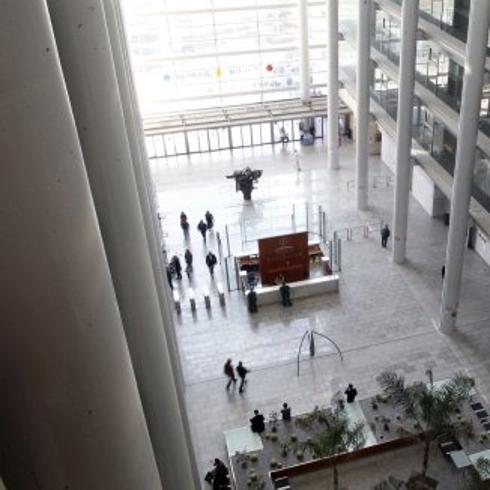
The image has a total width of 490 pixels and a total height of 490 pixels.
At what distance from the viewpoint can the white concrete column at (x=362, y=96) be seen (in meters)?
21.0

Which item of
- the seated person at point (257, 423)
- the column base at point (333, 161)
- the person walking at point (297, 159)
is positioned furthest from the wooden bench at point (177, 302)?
the column base at point (333, 161)

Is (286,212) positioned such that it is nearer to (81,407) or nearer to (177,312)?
(177,312)

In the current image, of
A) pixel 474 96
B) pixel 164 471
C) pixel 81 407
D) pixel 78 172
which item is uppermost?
pixel 78 172

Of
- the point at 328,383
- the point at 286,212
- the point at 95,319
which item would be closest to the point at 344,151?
the point at 286,212

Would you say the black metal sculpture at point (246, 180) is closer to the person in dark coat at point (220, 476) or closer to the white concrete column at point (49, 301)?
the person in dark coat at point (220, 476)

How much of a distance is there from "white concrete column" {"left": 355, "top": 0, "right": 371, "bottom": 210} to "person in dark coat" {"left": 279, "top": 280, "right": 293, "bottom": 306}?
703 centimetres

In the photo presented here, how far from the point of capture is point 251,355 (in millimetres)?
Result: 17016

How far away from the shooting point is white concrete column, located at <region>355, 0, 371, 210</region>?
829 inches

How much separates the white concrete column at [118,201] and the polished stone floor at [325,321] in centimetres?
1000

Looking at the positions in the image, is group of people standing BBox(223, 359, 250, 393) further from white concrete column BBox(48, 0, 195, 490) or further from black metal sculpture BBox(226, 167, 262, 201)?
black metal sculpture BBox(226, 167, 262, 201)

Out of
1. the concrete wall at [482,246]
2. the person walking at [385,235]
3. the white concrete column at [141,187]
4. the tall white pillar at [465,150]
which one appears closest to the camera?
the white concrete column at [141,187]

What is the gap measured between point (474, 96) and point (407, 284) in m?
7.37

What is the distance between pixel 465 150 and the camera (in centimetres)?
1441

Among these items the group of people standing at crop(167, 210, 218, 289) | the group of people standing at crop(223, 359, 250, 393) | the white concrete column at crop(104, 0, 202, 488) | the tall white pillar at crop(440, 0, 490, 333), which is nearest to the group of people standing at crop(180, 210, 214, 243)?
the group of people standing at crop(167, 210, 218, 289)
